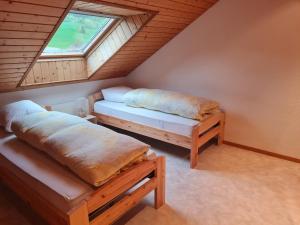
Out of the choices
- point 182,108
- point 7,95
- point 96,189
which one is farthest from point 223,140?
point 7,95

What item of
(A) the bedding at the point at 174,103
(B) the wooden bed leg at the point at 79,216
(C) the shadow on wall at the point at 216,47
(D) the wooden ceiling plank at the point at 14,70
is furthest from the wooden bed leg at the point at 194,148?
(D) the wooden ceiling plank at the point at 14,70

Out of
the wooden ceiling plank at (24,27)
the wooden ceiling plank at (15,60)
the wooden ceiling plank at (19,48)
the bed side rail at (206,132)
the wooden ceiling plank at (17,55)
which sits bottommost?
the bed side rail at (206,132)

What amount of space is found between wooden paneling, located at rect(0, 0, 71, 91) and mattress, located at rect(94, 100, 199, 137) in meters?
1.24

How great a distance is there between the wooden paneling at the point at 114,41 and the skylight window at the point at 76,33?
0.41 ft

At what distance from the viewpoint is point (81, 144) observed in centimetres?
171

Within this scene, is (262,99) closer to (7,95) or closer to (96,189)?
(96,189)

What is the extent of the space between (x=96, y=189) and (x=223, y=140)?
2289 millimetres

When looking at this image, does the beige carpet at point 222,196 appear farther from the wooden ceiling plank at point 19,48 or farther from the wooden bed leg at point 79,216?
the wooden ceiling plank at point 19,48

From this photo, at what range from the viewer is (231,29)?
2924mm

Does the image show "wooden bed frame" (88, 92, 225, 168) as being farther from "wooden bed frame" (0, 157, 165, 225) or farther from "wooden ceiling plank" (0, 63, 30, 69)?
"wooden ceiling plank" (0, 63, 30, 69)

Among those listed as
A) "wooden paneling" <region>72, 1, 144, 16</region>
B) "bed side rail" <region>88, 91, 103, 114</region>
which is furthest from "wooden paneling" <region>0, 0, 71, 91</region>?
"bed side rail" <region>88, 91, 103, 114</region>

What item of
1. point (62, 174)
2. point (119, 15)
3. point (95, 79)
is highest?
point (119, 15)

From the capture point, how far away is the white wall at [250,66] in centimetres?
263

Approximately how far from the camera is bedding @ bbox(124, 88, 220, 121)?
108 inches
